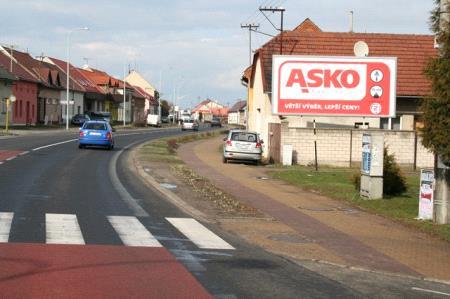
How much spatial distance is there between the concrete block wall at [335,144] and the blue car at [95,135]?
37.0 feet

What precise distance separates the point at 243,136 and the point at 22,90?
4406cm

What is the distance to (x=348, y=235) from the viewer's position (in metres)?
12.1

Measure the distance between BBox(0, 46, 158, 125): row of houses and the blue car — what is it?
28798 mm

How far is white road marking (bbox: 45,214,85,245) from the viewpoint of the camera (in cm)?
1010

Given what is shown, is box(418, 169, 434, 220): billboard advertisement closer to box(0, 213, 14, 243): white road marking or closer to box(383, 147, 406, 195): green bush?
box(383, 147, 406, 195): green bush

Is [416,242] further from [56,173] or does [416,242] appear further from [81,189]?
[56,173]

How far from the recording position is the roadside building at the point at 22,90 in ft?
223

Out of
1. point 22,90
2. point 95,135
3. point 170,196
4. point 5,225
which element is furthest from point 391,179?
point 22,90

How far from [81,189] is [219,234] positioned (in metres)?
6.81

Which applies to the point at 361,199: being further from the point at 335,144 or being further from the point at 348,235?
the point at 335,144

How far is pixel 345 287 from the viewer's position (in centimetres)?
807

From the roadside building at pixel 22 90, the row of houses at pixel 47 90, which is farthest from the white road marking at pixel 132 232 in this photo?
the roadside building at pixel 22 90

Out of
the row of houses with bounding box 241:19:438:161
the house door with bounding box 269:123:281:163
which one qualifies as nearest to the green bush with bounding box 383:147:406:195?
the house door with bounding box 269:123:281:163

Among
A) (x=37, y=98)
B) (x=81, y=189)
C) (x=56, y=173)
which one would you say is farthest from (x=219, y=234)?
(x=37, y=98)
